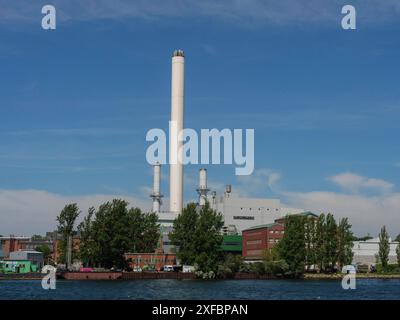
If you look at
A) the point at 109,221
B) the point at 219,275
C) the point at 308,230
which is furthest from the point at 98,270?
the point at 308,230

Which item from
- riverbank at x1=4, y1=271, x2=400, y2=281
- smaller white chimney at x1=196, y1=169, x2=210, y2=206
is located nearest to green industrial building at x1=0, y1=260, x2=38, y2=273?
riverbank at x1=4, y1=271, x2=400, y2=281

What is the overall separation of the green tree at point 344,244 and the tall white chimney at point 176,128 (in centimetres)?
4395

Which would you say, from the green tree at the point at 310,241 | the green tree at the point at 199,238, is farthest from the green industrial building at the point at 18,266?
the green tree at the point at 310,241

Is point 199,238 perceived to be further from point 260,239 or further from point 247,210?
point 247,210

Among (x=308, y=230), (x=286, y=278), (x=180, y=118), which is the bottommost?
(x=286, y=278)

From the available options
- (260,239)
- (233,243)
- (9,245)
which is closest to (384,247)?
(260,239)

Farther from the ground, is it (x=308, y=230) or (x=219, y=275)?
(x=308, y=230)

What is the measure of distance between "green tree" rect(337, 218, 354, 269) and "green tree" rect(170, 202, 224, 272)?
2428 cm

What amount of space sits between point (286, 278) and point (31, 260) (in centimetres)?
7031

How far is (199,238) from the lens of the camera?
367 ft

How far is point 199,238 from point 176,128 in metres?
42.7
